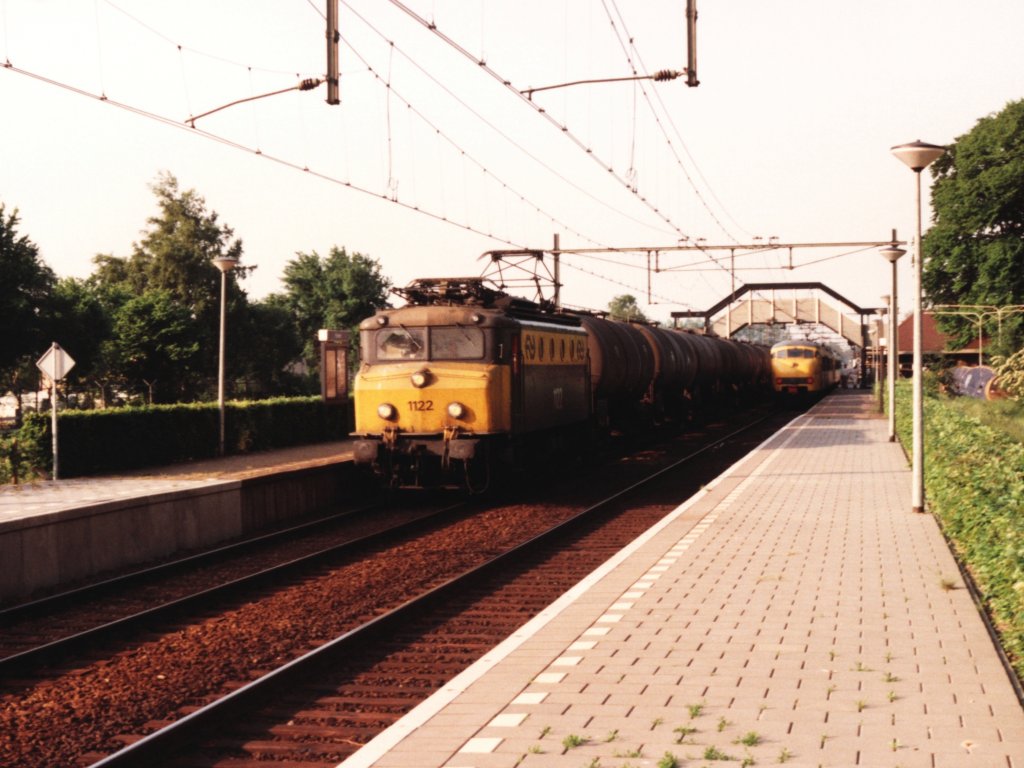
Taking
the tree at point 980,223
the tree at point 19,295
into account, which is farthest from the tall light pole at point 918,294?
the tree at point 19,295

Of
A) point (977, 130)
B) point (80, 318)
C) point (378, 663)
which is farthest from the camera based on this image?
point (80, 318)

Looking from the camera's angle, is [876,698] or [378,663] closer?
[876,698]

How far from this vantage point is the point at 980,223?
4612cm

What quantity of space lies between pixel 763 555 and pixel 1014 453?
8.89 ft

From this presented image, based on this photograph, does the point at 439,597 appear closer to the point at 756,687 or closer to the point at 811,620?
the point at 811,620

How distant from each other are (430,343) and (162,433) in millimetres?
9171

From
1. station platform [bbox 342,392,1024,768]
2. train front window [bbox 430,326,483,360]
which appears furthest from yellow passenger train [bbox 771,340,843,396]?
station platform [bbox 342,392,1024,768]

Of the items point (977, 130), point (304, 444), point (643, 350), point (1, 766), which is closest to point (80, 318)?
point (304, 444)

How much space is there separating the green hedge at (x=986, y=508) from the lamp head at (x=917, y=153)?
3384mm

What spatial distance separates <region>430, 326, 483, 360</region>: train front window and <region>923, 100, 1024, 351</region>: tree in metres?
32.0

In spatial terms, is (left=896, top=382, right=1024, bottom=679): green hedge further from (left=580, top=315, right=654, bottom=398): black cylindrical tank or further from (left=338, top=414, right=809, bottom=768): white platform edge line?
(left=580, top=315, right=654, bottom=398): black cylindrical tank

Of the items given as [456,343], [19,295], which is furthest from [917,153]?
[19,295]

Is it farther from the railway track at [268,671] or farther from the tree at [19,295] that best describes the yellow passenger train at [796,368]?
the railway track at [268,671]

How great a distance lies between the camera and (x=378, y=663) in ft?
30.0
